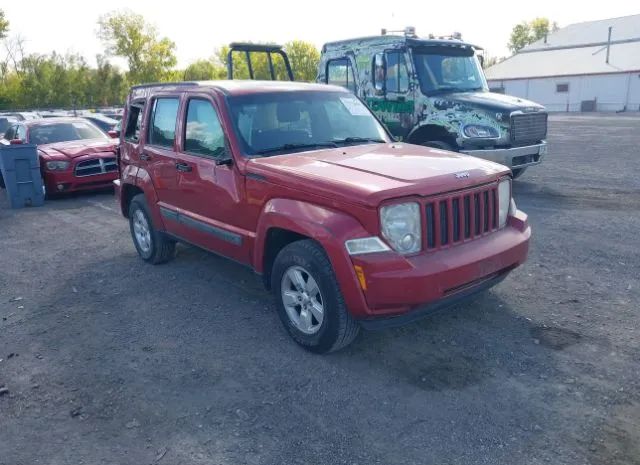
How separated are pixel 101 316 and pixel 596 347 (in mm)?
4168

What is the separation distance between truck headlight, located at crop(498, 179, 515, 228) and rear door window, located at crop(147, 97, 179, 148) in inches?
124

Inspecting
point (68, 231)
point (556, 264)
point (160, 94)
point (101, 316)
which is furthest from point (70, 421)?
point (68, 231)

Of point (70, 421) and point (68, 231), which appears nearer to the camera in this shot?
point (70, 421)

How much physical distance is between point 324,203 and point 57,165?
8644mm

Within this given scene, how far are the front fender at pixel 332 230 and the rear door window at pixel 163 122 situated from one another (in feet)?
6.70

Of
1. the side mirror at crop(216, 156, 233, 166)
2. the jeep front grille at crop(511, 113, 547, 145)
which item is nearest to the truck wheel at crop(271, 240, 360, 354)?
the side mirror at crop(216, 156, 233, 166)

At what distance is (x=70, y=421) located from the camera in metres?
3.36

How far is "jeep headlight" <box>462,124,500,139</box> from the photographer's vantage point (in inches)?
338

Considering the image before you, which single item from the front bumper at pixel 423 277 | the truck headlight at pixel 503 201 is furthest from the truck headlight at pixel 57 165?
the truck headlight at pixel 503 201

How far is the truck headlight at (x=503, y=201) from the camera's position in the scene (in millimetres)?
4211

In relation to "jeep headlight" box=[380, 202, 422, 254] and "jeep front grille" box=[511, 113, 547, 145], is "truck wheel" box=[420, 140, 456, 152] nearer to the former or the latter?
"jeep front grille" box=[511, 113, 547, 145]

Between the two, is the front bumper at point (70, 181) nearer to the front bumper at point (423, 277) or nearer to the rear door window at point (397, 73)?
the rear door window at point (397, 73)

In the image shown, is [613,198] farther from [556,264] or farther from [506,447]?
[506,447]

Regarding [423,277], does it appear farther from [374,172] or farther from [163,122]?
[163,122]
